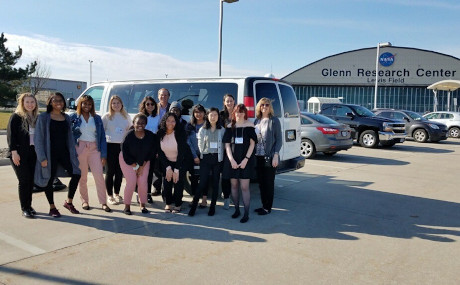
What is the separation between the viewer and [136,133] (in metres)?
5.75

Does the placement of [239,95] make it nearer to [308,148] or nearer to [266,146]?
[266,146]

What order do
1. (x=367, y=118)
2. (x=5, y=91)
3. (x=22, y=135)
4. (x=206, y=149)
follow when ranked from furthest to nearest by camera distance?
1. (x=5, y=91)
2. (x=367, y=118)
3. (x=206, y=149)
4. (x=22, y=135)

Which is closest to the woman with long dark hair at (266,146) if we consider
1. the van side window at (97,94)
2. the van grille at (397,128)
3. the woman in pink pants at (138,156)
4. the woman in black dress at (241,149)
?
the woman in black dress at (241,149)

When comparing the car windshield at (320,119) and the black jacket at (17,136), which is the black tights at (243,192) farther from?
the car windshield at (320,119)

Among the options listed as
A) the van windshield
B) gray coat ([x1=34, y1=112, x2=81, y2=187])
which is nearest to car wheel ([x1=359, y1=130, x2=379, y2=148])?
the van windshield

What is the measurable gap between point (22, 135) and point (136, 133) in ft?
4.86

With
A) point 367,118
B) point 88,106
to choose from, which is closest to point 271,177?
point 88,106

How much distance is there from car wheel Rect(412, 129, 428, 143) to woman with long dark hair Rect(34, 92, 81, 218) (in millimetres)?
17315

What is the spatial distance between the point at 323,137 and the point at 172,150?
23.3 feet

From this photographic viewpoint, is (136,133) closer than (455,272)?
→ No

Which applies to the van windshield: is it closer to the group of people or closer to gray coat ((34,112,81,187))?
the group of people

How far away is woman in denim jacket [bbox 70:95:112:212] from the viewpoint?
229 inches

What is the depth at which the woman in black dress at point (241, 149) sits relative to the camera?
18.2 ft

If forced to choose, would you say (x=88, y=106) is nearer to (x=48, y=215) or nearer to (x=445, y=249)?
(x=48, y=215)
